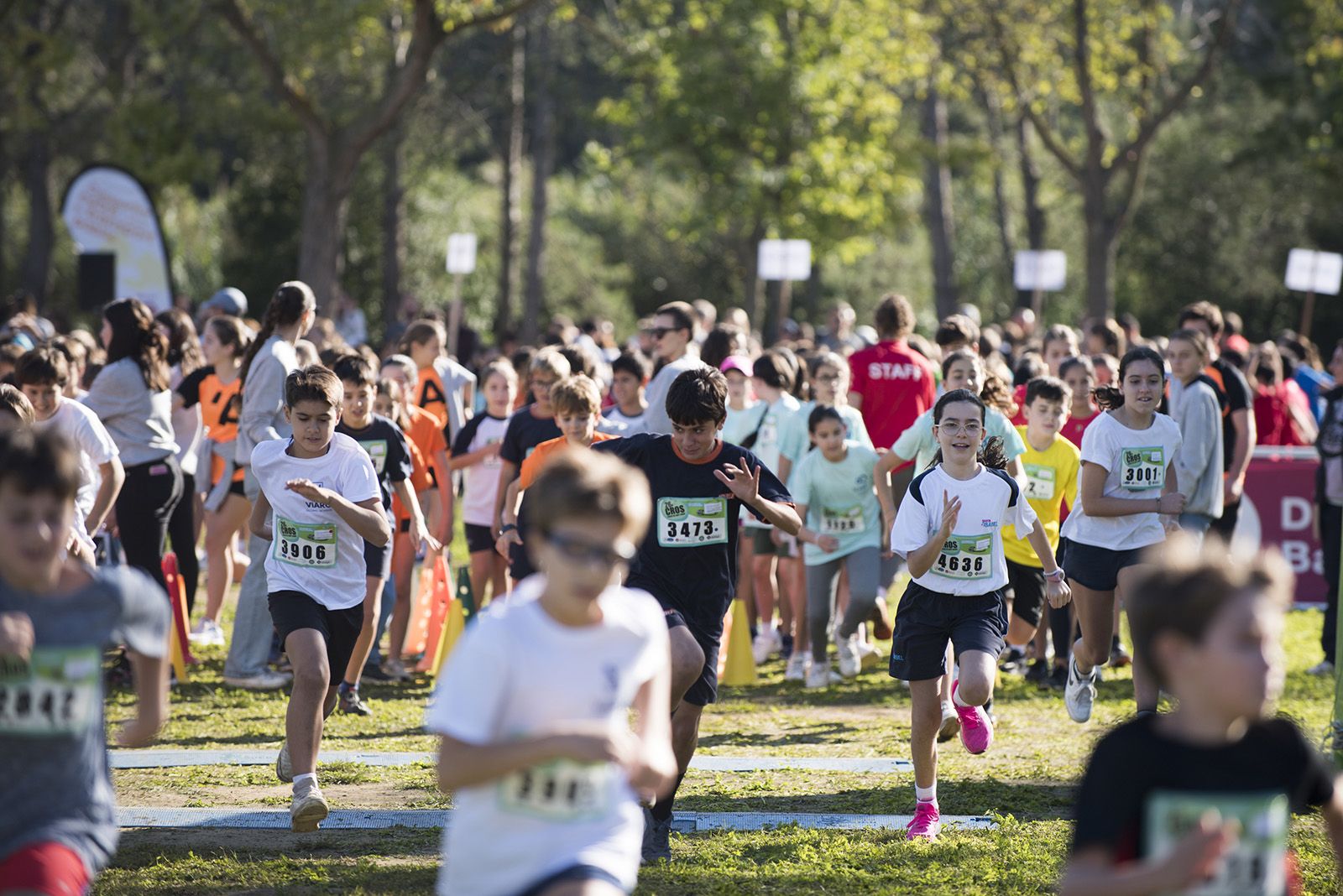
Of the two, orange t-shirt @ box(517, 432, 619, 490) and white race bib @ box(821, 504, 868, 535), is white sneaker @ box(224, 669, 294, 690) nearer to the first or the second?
orange t-shirt @ box(517, 432, 619, 490)

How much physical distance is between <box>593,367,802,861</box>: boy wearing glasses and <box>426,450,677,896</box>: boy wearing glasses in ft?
8.71

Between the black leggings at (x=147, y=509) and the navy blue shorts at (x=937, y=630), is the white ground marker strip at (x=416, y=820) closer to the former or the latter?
the navy blue shorts at (x=937, y=630)

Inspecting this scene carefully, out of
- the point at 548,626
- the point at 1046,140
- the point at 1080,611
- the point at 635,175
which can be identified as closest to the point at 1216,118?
the point at 635,175

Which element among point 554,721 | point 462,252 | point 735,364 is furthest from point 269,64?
point 554,721

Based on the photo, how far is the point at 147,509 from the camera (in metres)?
9.66

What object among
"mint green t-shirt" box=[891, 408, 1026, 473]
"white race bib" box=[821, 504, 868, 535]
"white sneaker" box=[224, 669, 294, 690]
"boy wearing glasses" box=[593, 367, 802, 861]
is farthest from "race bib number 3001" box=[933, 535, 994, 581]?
"white sneaker" box=[224, 669, 294, 690]

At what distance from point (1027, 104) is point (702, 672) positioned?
20.7 meters

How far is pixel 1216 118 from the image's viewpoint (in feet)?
137

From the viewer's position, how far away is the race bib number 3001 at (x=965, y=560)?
686cm

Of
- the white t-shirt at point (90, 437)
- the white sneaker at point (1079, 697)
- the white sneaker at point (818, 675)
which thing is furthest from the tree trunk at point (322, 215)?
the white sneaker at point (1079, 697)

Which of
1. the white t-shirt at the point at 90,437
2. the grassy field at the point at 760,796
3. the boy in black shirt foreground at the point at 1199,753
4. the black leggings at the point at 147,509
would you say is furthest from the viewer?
the black leggings at the point at 147,509

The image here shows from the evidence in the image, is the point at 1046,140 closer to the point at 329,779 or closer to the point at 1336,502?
the point at 1336,502

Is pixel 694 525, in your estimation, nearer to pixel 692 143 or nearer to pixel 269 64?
pixel 269 64

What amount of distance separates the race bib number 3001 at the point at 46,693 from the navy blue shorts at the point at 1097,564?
5.51 meters
